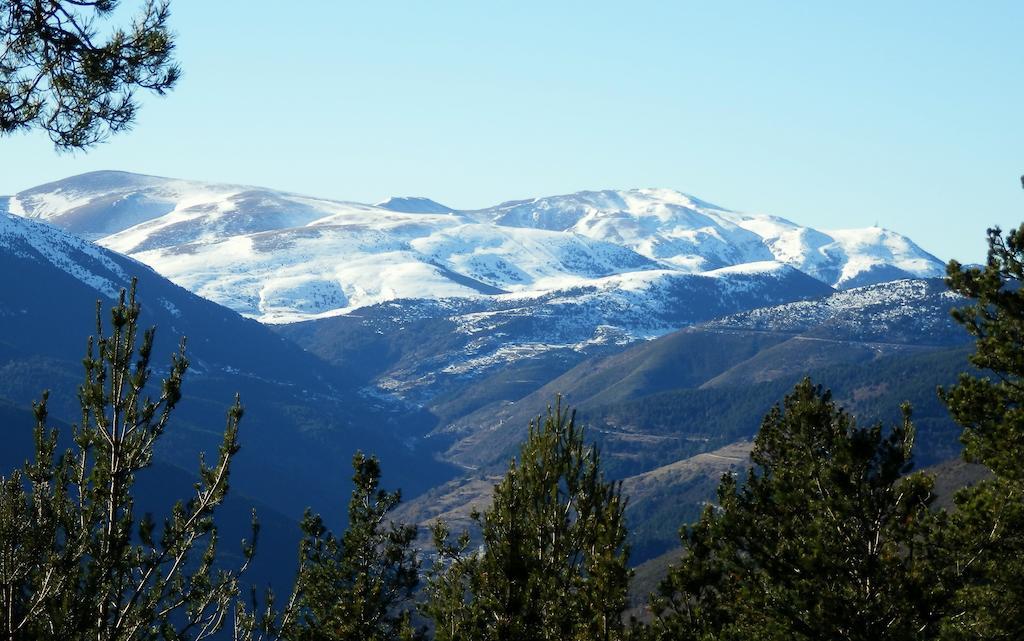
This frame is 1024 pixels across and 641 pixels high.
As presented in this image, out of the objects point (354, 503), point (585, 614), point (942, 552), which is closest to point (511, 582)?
point (585, 614)

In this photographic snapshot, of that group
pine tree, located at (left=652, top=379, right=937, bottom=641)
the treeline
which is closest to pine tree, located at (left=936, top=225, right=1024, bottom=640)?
the treeline

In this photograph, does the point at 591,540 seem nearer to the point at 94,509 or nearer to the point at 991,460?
the point at 94,509

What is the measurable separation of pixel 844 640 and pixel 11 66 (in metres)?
22.9

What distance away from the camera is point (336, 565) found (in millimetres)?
51000

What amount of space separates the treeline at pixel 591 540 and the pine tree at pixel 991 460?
71 mm

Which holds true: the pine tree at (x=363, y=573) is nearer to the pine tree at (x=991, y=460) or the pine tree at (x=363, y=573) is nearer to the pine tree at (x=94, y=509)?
the pine tree at (x=991, y=460)

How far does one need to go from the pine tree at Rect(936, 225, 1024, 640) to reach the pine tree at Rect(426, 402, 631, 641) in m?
9.58

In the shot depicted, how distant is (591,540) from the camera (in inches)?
1001

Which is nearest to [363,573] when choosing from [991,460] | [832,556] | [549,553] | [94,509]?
[832,556]

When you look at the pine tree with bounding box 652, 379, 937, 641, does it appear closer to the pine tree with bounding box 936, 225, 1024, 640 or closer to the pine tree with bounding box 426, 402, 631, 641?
the pine tree with bounding box 936, 225, 1024, 640

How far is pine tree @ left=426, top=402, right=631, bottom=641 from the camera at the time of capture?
80.6ft

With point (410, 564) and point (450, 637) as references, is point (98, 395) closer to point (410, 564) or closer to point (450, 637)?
point (450, 637)

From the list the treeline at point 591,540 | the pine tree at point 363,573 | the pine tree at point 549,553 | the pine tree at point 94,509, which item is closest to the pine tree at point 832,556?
the treeline at point 591,540

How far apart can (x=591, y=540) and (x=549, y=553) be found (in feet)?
3.23
